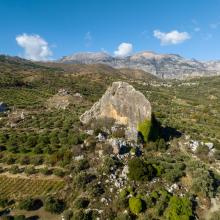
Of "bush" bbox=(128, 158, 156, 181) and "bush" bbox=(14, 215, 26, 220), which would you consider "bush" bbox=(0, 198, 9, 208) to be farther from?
"bush" bbox=(128, 158, 156, 181)

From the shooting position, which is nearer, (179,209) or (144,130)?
(179,209)

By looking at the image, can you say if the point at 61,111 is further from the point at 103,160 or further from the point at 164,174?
the point at 164,174

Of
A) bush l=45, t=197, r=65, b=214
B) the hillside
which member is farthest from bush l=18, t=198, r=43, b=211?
bush l=45, t=197, r=65, b=214

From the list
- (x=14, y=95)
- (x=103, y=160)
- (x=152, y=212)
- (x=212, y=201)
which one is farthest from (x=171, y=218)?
(x=14, y=95)

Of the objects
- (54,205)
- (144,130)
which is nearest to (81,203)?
(54,205)

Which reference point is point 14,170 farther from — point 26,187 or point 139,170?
point 139,170

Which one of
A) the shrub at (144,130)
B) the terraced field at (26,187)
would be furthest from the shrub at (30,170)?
the shrub at (144,130)

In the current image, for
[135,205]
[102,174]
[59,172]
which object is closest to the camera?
[135,205]
